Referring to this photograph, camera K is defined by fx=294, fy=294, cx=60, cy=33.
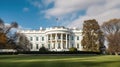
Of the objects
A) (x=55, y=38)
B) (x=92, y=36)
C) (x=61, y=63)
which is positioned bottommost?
(x=61, y=63)

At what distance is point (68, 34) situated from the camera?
367 feet

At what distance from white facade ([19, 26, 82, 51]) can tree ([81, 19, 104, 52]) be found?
18069 mm

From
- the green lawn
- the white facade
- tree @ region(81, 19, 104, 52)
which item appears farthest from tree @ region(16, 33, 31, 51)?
the green lawn

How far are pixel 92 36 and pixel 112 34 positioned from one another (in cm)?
647

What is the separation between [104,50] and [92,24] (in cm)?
1348

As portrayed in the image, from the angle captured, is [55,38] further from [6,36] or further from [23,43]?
[6,36]

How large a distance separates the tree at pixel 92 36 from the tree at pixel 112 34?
2922mm

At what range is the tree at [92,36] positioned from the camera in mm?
88562

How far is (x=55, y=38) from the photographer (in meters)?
110

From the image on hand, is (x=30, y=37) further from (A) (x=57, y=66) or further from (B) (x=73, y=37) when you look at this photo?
(A) (x=57, y=66)

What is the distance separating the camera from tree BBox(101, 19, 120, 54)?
8731 cm

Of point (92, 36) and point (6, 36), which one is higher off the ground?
point (6, 36)

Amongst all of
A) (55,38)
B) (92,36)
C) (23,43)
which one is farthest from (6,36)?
(92,36)

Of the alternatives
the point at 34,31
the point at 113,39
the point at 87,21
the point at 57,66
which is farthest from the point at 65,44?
the point at 57,66
